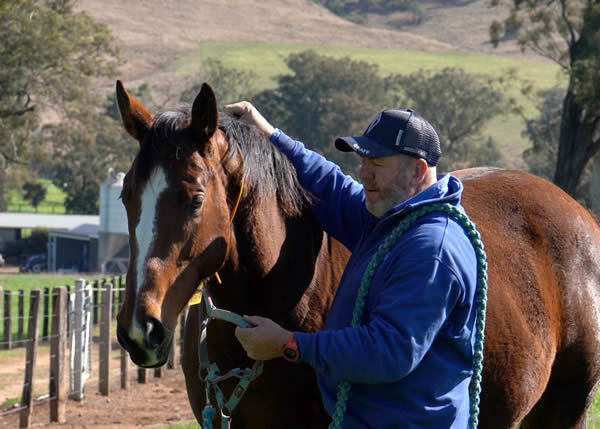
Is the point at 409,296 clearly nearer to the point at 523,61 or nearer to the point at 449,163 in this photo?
the point at 449,163

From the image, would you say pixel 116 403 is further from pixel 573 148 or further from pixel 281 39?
pixel 281 39

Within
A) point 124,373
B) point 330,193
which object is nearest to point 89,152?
point 124,373

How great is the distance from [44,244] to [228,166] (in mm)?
56014

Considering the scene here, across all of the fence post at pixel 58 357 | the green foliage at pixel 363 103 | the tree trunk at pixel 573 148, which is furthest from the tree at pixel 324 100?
the fence post at pixel 58 357

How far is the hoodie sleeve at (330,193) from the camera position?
3.24 metres

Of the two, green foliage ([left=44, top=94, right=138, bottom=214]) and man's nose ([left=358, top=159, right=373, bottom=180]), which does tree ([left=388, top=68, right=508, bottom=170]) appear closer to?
green foliage ([left=44, top=94, right=138, bottom=214])

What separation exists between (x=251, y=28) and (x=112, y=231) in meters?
92.6

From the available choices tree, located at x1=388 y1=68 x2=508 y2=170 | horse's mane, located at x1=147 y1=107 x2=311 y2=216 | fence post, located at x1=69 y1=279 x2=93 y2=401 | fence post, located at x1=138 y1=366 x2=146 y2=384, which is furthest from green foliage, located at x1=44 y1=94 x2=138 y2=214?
horse's mane, located at x1=147 y1=107 x2=311 y2=216

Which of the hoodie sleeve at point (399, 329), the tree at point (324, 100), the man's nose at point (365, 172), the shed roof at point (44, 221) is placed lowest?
the shed roof at point (44, 221)

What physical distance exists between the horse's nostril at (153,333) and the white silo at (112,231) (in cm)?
4286

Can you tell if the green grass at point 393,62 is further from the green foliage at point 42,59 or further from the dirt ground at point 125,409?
the dirt ground at point 125,409

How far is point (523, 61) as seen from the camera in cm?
11244

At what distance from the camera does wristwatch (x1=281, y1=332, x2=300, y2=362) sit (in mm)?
2396

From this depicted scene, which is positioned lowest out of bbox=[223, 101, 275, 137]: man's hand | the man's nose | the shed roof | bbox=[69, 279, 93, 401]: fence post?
the shed roof
